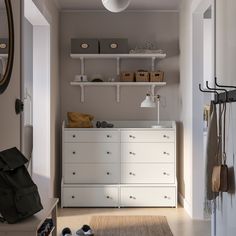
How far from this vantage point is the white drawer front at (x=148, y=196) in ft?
18.0

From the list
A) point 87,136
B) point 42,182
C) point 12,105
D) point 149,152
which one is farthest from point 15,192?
point 149,152

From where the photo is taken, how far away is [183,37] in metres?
5.57

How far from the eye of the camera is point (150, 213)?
520 cm

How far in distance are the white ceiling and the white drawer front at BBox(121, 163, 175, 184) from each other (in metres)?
1.97

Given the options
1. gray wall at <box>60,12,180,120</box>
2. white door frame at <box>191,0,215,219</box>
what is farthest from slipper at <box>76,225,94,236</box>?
gray wall at <box>60,12,180,120</box>

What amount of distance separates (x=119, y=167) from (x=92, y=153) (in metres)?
0.37

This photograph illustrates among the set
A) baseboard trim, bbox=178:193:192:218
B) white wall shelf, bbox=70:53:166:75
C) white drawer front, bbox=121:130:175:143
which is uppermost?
white wall shelf, bbox=70:53:166:75

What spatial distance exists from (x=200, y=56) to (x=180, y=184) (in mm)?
1766

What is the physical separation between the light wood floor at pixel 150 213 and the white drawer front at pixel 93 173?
0.35 metres

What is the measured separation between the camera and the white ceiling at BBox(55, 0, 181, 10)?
219 inches

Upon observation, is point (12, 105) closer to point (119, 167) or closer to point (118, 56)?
point (119, 167)

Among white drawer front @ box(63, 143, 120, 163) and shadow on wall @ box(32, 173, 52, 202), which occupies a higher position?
white drawer front @ box(63, 143, 120, 163)

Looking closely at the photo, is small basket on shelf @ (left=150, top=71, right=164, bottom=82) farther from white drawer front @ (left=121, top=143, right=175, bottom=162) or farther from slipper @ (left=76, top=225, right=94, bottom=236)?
slipper @ (left=76, top=225, right=94, bottom=236)

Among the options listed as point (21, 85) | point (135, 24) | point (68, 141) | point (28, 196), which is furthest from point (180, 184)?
point (28, 196)
